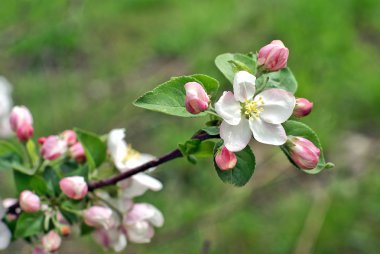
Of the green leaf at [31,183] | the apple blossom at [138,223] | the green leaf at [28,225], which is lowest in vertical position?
the apple blossom at [138,223]

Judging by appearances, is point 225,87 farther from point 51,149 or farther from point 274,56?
point 274,56

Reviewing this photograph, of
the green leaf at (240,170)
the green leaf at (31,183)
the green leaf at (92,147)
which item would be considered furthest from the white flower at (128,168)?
the green leaf at (240,170)

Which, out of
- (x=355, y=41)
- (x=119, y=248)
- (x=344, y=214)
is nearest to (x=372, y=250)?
(x=344, y=214)

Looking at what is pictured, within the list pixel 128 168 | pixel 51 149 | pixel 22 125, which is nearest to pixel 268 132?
pixel 128 168

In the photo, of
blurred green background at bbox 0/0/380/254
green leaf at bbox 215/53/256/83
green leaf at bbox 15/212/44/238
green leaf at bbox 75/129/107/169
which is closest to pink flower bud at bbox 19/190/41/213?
green leaf at bbox 15/212/44/238

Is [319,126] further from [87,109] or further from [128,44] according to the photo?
[128,44]

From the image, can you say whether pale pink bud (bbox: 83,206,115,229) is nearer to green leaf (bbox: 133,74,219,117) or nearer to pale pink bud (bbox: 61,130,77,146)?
pale pink bud (bbox: 61,130,77,146)

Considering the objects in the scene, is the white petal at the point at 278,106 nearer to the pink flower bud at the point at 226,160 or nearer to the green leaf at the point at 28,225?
the pink flower bud at the point at 226,160
